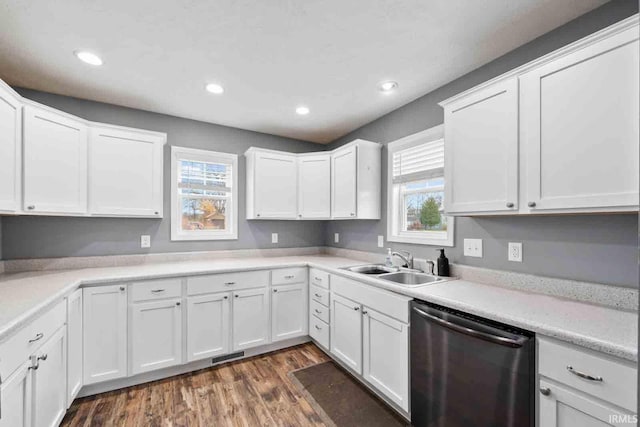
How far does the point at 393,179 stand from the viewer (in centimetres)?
288

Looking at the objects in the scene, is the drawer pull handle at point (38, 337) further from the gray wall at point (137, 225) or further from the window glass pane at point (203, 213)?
the window glass pane at point (203, 213)

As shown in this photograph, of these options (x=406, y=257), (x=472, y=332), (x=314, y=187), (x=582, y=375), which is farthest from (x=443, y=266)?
(x=314, y=187)

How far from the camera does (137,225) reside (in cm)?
284

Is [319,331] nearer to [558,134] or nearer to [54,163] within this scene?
[558,134]

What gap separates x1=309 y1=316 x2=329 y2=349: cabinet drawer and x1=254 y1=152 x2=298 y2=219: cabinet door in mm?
1235

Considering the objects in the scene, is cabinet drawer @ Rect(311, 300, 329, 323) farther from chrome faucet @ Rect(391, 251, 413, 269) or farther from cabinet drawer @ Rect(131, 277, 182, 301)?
cabinet drawer @ Rect(131, 277, 182, 301)

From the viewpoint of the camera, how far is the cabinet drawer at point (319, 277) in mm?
2718

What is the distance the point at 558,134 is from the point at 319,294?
7.31 feet

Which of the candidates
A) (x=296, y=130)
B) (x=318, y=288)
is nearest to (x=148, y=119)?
(x=296, y=130)

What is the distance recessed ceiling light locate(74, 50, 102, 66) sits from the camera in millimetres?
1916

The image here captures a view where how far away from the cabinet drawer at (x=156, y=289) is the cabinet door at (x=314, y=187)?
1.55 metres

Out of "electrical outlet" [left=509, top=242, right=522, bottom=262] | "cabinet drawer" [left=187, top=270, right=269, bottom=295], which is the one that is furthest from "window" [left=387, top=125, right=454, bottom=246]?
"cabinet drawer" [left=187, top=270, right=269, bottom=295]

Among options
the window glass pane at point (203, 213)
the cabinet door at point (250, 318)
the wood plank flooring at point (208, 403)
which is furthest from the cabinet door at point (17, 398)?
the window glass pane at point (203, 213)

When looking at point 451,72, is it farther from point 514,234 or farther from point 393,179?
point 514,234
